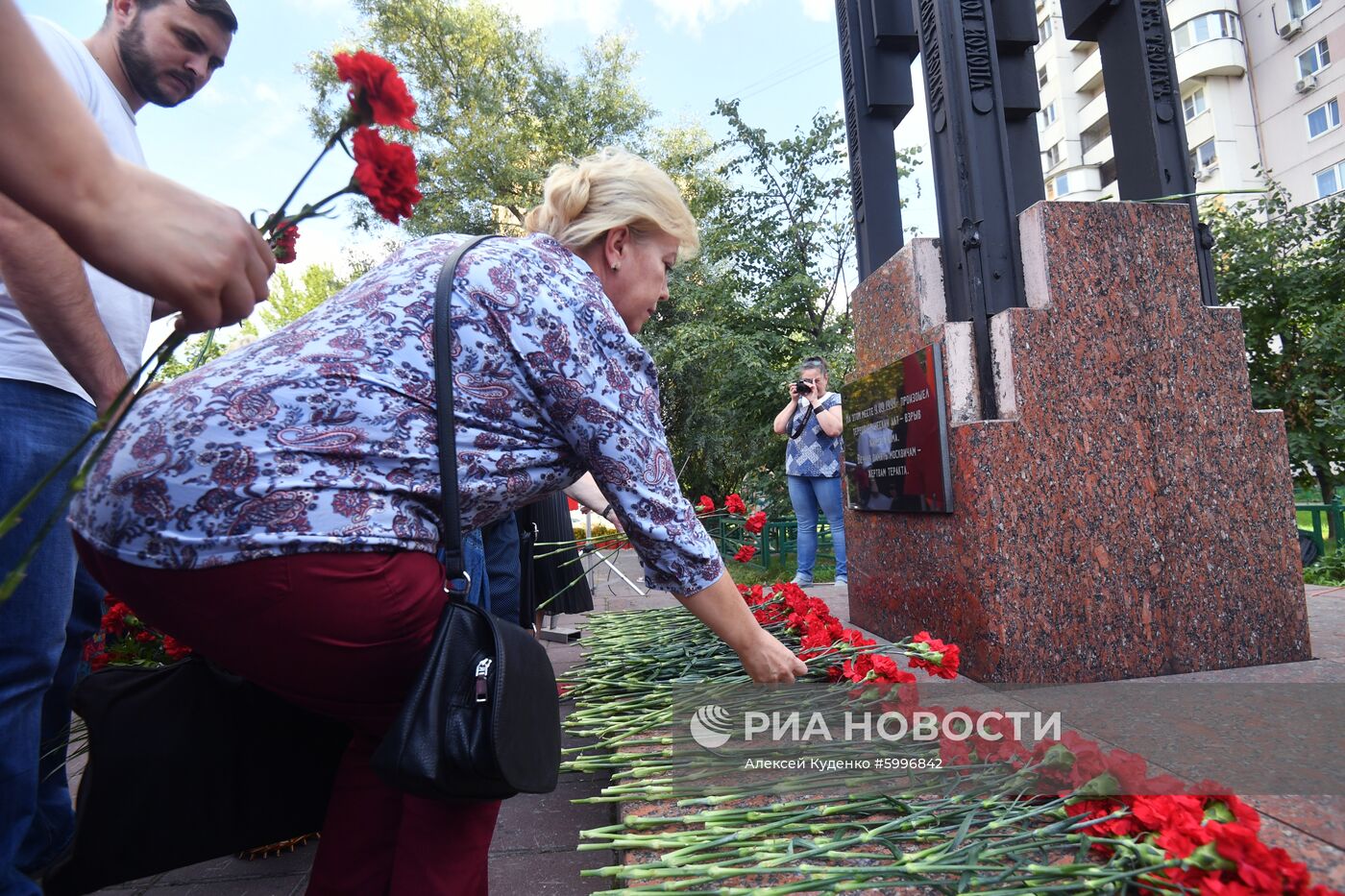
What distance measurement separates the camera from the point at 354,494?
1.23m

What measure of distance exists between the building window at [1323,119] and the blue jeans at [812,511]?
27.7 meters

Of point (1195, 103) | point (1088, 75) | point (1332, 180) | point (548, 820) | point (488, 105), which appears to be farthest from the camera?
point (1088, 75)

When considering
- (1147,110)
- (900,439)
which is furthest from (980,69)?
(900,439)

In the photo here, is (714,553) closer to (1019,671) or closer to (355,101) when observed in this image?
(355,101)

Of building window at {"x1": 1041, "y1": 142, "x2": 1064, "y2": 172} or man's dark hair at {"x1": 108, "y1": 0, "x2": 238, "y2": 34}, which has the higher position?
building window at {"x1": 1041, "y1": 142, "x2": 1064, "y2": 172}

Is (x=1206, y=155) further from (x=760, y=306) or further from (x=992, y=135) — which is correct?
(x=992, y=135)

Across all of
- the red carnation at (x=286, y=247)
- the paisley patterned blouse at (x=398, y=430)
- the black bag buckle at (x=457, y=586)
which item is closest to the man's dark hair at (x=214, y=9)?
the paisley patterned blouse at (x=398, y=430)

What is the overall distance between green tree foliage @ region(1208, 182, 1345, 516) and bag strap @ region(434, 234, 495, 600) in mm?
10925

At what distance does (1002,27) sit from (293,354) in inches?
181

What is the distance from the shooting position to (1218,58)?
28.3 meters

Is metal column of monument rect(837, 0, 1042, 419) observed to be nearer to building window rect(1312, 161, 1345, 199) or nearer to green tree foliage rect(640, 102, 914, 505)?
green tree foliage rect(640, 102, 914, 505)

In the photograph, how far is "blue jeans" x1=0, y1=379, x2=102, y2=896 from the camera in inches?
54.2

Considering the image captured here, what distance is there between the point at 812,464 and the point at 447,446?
19.7 ft

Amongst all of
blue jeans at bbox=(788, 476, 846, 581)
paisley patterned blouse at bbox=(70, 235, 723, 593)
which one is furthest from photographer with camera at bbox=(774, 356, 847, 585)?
paisley patterned blouse at bbox=(70, 235, 723, 593)
